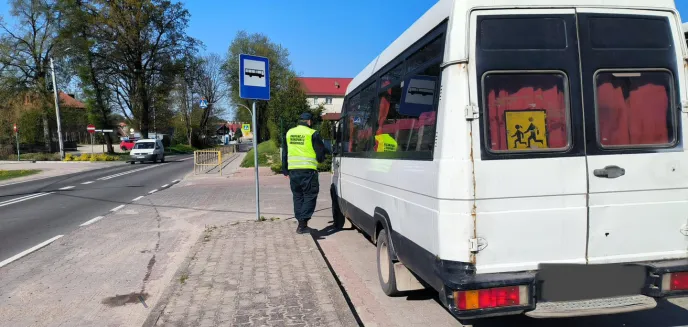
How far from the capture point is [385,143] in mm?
4457

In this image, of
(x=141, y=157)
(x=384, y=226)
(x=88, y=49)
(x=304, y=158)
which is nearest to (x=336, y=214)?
(x=304, y=158)

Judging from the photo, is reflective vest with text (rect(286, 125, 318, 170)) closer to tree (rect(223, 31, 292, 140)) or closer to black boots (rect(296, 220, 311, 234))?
black boots (rect(296, 220, 311, 234))

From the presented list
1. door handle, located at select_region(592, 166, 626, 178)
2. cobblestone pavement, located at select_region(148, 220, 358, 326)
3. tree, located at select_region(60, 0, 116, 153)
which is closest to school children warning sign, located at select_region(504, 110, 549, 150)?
door handle, located at select_region(592, 166, 626, 178)

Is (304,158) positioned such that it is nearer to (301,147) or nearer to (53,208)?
(301,147)

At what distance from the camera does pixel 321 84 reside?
94.6 metres

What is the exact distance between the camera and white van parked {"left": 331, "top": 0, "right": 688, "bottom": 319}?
2.89 metres

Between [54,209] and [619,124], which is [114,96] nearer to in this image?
[54,209]

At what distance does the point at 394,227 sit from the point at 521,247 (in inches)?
49.7

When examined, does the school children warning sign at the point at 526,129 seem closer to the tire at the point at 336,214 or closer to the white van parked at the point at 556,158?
the white van parked at the point at 556,158

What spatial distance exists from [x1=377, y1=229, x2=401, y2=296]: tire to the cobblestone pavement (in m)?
0.48

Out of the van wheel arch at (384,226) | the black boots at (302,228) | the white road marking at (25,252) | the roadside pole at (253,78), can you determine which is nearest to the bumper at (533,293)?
the van wheel arch at (384,226)

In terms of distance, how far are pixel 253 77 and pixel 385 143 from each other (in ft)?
13.9

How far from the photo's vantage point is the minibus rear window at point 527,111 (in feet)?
9.66

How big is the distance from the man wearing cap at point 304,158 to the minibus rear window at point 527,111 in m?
3.73
